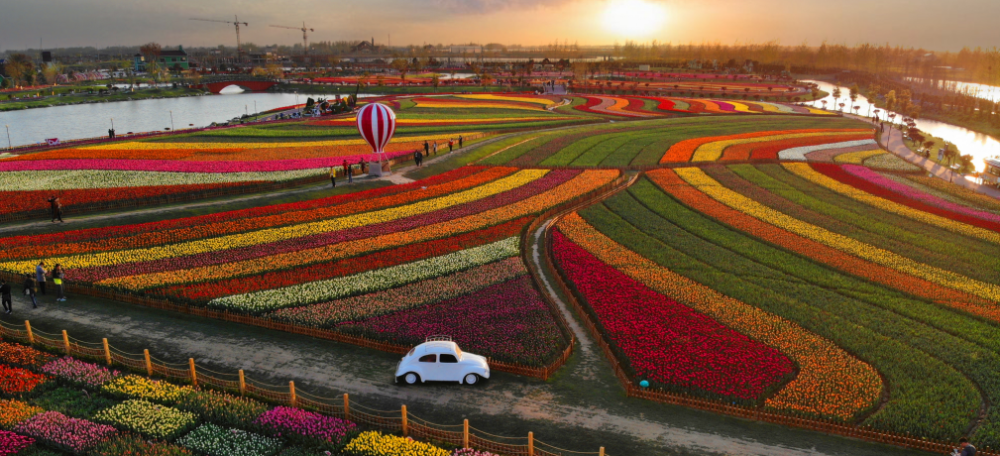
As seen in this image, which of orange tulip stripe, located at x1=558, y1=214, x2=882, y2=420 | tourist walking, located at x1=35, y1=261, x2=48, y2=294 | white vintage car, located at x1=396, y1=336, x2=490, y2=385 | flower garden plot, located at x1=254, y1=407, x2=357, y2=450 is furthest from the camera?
tourist walking, located at x1=35, y1=261, x2=48, y2=294

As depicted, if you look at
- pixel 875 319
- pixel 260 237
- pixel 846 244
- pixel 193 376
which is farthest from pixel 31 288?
pixel 846 244

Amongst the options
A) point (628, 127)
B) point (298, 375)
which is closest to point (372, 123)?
point (298, 375)

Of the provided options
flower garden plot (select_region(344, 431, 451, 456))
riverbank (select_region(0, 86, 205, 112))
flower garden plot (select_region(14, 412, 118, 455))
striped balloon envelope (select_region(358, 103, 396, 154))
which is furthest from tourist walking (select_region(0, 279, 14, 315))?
riverbank (select_region(0, 86, 205, 112))

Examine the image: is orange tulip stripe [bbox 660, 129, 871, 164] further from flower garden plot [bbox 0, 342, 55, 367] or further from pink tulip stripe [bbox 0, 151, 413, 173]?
flower garden plot [bbox 0, 342, 55, 367]

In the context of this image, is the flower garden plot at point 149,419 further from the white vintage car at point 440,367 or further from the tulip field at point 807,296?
the tulip field at point 807,296

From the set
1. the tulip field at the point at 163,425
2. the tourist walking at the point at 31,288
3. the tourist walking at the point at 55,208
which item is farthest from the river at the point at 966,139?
the tourist walking at the point at 55,208
